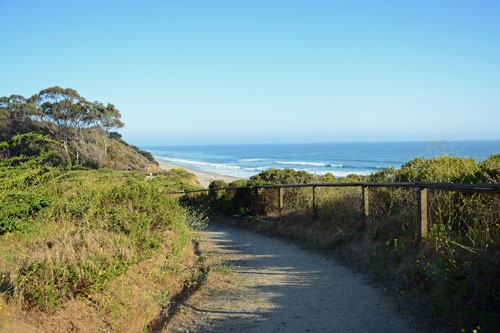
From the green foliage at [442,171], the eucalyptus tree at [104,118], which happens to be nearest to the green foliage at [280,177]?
the green foliage at [442,171]

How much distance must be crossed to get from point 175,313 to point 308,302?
1.84 metres

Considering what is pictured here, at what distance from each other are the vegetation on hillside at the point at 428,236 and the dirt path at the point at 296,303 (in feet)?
1.51

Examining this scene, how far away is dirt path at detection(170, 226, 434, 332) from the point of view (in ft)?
15.0

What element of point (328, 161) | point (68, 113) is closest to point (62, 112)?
point (68, 113)

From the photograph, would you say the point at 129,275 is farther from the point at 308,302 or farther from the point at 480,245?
the point at 480,245

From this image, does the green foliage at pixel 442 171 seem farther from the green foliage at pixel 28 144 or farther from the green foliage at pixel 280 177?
the green foliage at pixel 28 144

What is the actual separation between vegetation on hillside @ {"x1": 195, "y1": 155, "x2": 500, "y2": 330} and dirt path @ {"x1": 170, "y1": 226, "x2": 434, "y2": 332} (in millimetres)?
461

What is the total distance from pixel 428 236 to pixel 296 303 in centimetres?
245

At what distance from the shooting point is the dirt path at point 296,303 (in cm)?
457

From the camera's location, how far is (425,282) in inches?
197

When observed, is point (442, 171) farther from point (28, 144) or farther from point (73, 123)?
point (73, 123)

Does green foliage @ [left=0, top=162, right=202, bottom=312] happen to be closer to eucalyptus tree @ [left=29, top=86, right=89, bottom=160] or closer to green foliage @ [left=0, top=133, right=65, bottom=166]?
green foliage @ [left=0, top=133, right=65, bottom=166]

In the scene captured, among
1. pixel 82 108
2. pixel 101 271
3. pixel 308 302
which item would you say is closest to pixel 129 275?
pixel 101 271

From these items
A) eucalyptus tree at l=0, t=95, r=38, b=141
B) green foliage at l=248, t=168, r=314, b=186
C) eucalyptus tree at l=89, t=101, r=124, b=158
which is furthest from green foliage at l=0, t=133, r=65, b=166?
eucalyptus tree at l=89, t=101, r=124, b=158
